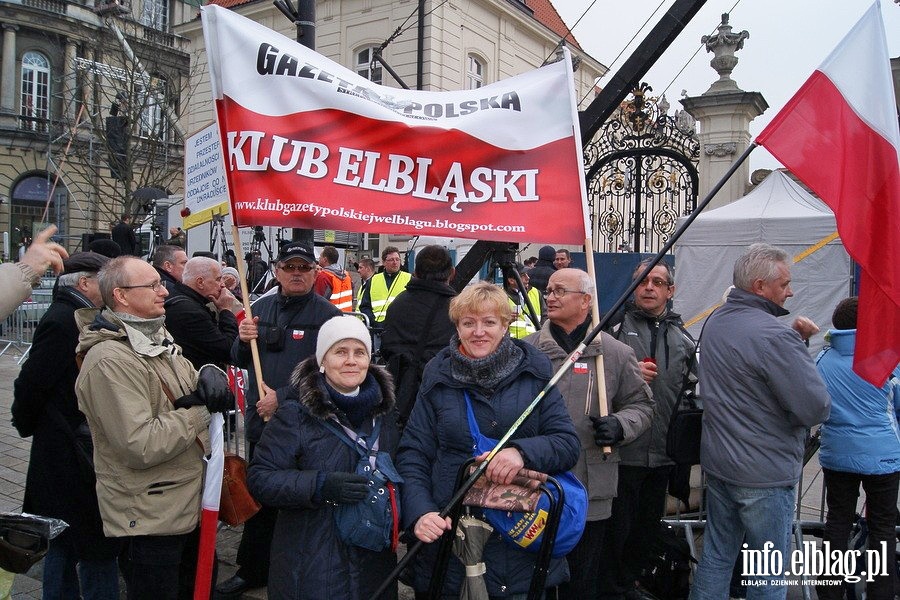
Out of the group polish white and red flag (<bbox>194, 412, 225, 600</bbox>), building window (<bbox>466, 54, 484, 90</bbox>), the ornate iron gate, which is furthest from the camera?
building window (<bbox>466, 54, 484, 90</bbox>)

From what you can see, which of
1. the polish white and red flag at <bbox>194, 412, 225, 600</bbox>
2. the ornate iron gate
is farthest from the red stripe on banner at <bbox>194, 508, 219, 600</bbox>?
the ornate iron gate

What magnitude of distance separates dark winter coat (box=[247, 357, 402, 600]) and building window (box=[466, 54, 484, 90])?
20452mm

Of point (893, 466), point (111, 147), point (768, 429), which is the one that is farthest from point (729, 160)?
point (111, 147)

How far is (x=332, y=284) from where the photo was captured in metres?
8.49

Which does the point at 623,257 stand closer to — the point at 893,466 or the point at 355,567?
the point at 893,466

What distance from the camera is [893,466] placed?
12.3 feet

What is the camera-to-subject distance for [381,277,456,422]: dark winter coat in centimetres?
439

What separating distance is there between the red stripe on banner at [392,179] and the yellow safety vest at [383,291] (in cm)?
517

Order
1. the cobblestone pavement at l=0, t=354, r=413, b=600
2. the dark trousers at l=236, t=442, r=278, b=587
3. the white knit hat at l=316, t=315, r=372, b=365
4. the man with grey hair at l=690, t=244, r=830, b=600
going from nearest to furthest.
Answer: the white knit hat at l=316, t=315, r=372, b=365 → the man with grey hair at l=690, t=244, r=830, b=600 → the dark trousers at l=236, t=442, r=278, b=587 → the cobblestone pavement at l=0, t=354, r=413, b=600

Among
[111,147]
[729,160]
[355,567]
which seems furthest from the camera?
[111,147]

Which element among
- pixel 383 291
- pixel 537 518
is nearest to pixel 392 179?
pixel 537 518

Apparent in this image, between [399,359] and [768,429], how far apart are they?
7.33 ft

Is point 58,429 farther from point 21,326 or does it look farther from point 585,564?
point 21,326

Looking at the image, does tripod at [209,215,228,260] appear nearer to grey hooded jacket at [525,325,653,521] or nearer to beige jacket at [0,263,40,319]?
beige jacket at [0,263,40,319]
